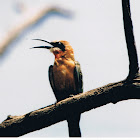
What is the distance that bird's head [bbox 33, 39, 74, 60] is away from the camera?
24.3 ft

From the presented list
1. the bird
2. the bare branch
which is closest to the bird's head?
the bird

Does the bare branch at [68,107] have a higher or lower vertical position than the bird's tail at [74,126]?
higher

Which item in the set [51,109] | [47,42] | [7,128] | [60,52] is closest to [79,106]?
[51,109]

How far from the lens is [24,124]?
4.77 m

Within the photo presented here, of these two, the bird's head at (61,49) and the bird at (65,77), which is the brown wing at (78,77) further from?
the bird's head at (61,49)

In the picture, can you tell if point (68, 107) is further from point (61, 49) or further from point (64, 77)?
point (61, 49)

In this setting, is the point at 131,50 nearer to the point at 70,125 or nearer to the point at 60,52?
the point at 70,125

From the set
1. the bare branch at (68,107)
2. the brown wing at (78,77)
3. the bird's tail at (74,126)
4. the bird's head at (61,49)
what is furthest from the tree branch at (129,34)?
the bird's head at (61,49)

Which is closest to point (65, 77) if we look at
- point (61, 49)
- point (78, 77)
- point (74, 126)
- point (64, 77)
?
point (64, 77)

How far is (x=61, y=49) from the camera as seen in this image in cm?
763

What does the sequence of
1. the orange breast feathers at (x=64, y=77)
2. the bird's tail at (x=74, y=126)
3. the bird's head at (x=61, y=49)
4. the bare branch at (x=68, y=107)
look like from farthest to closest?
the bird's head at (x=61, y=49), the orange breast feathers at (x=64, y=77), the bird's tail at (x=74, y=126), the bare branch at (x=68, y=107)

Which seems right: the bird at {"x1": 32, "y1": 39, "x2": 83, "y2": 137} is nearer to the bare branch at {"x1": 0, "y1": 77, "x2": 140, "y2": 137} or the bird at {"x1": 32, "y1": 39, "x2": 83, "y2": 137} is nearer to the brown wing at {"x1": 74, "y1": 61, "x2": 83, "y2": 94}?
the brown wing at {"x1": 74, "y1": 61, "x2": 83, "y2": 94}

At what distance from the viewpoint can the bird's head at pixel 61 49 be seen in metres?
7.40

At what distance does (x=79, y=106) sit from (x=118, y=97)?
64 cm
